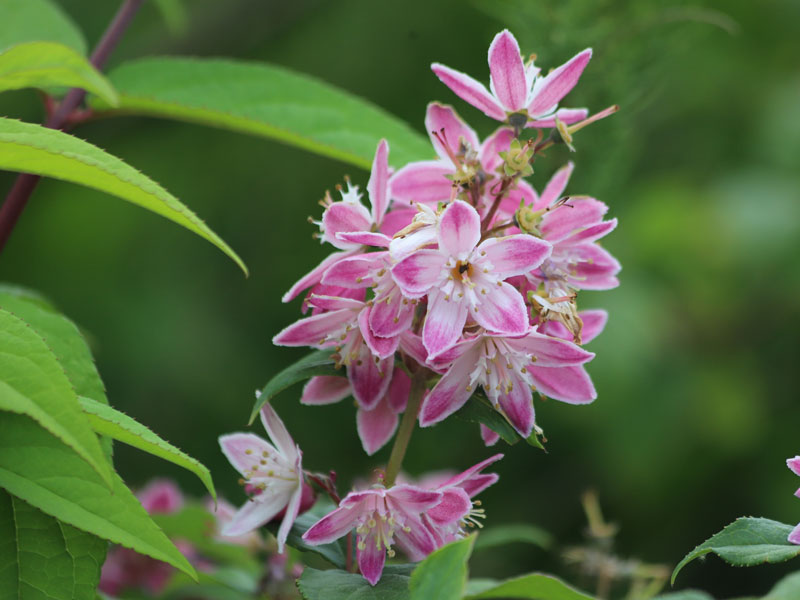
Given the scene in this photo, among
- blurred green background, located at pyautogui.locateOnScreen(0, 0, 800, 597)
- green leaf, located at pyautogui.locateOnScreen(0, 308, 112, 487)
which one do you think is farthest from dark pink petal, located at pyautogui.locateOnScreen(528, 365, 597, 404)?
blurred green background, located at pyautogui.locateOnScreen(0, 0, 800, 597)

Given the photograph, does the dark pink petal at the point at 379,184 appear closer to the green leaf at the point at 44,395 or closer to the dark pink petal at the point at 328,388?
the dark pink petal at the point at 328,388

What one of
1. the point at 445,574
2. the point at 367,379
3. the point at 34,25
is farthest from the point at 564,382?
the point at 34,25

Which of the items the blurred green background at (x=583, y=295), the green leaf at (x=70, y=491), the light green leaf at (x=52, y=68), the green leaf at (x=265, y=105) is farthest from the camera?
the blurred green background at (x=583, y=295)

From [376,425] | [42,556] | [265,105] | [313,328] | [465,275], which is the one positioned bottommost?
[42,556]

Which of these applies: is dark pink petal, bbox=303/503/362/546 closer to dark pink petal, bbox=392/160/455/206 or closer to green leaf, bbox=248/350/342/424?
green leaf, bbox=248/350/342/424

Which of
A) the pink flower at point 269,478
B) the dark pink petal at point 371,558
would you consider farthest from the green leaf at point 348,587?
the pink flower at point 269,478

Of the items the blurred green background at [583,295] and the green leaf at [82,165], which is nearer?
the green leaf at [82,165]

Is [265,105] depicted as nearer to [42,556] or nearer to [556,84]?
[556,84]
